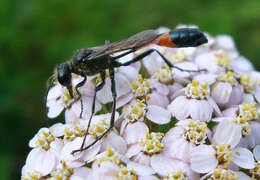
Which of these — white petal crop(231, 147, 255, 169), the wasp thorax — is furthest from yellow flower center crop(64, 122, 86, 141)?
white petal crop(231, 147, 255, 169)

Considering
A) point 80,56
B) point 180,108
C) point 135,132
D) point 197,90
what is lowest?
point 135,132

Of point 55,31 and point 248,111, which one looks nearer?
point 248,111

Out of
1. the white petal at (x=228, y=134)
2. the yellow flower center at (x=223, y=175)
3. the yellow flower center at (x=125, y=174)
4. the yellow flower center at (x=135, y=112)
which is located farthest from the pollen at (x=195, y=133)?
the yellow flower center at (x=125, y=174)

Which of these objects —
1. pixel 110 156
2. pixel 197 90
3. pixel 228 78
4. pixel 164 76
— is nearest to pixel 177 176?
pixel 110 156

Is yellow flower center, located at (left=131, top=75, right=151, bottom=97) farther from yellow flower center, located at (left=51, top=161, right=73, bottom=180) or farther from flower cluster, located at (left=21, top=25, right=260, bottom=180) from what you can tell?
yellow flower center, located at (left=51, top=161, right=73, bottom=180)

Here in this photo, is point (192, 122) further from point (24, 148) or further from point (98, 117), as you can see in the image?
point (24, 148)

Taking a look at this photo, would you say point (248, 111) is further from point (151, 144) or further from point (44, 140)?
point (44, 140)

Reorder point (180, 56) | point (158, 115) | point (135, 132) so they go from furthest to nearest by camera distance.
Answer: point (180, 56), point (158, 115), point (135, 132)

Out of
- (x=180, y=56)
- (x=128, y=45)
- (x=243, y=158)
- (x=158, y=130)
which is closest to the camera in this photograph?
(x=243, y=158)
